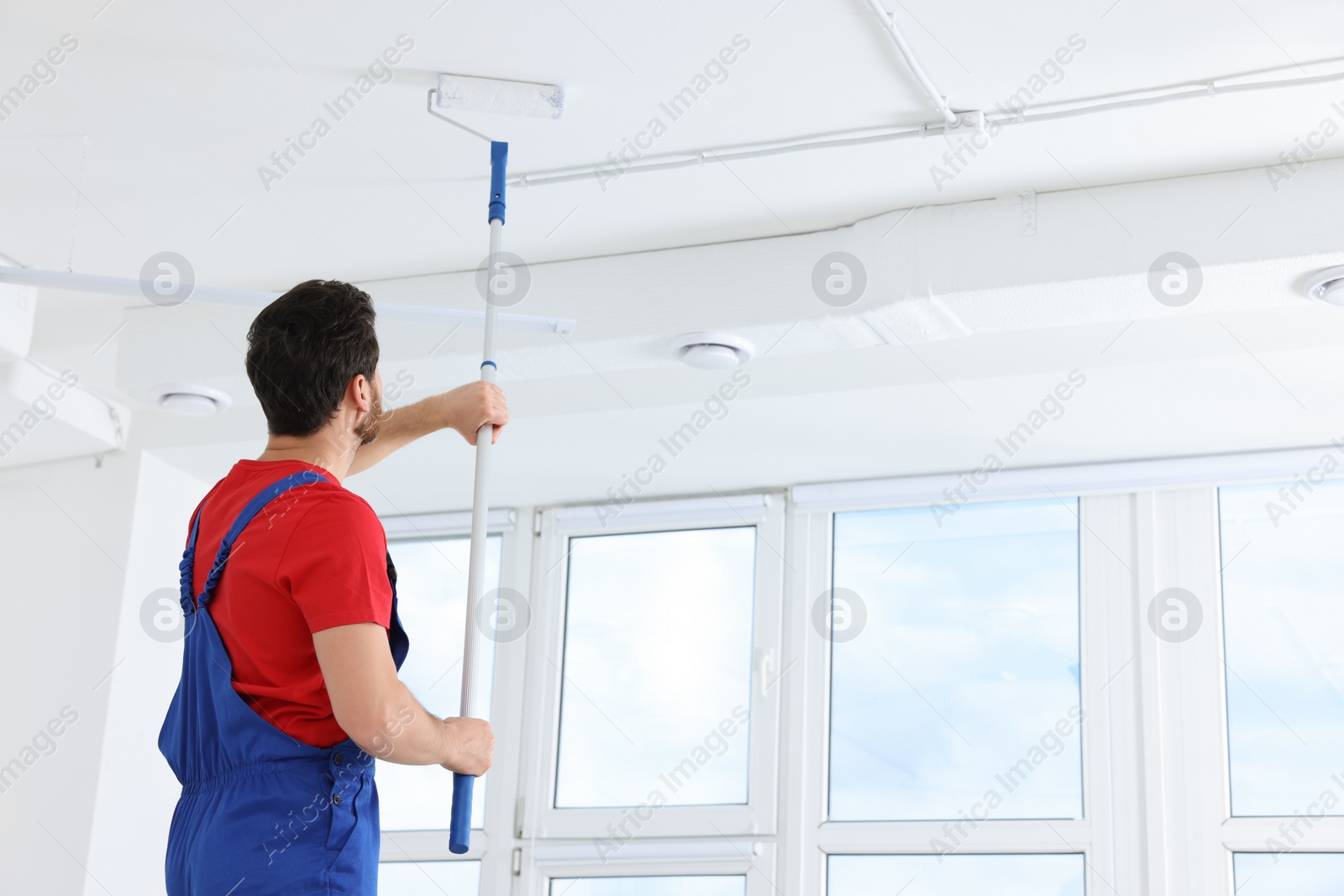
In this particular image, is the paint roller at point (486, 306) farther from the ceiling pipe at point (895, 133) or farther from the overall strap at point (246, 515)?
the overall strap at point (246, 515)

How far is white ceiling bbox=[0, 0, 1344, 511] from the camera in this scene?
254 cm

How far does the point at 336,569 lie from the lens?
1453 millimetres

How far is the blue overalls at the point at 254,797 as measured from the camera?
1.44 metres

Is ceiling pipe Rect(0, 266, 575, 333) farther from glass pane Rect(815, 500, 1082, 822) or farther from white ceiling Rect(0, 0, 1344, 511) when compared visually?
glass pane Rect(815, 500, 1082, 822)

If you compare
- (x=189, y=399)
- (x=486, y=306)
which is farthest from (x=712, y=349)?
(x=189, y=399)

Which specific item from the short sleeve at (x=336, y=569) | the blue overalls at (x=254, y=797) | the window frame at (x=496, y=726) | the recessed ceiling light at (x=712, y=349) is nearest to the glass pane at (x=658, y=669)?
the window frame at (x=496, y=726)

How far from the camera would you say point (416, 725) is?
4.82 ft

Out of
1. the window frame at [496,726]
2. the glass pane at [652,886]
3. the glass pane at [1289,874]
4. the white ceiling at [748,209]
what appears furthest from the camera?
the window frame at [496,726]

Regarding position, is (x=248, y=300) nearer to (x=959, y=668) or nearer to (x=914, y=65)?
(x=914, y=65)

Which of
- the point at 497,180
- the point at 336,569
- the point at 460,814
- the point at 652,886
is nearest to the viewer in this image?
the point at 336,569

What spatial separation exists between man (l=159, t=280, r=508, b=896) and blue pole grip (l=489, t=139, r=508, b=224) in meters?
0.85

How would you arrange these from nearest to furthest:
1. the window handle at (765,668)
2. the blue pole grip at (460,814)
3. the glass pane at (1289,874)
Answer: the blue pole grip at (460,814)
the glass pane at (1289,874)
the window handle at (765,668)

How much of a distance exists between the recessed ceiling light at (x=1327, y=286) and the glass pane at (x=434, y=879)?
2843 mm

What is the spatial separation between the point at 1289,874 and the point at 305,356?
294 cm
